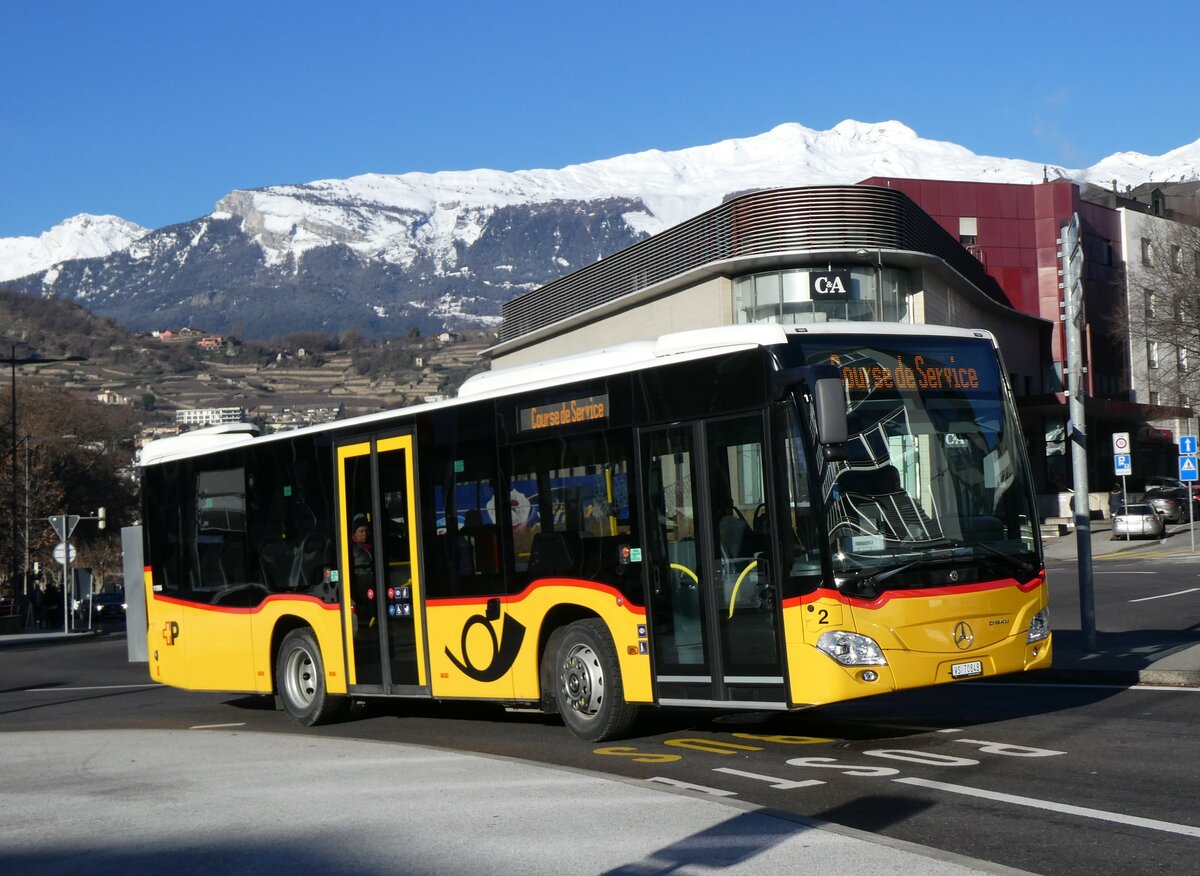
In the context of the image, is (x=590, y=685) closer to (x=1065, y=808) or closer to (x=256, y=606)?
(x=1065, y=808)

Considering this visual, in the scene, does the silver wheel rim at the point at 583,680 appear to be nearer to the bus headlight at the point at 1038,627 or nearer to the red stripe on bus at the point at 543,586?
the red stripe on bus at the point at 543,586

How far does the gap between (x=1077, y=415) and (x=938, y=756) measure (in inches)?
283

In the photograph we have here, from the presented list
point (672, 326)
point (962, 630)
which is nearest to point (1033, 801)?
point (962, 630)

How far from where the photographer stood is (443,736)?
528 inches

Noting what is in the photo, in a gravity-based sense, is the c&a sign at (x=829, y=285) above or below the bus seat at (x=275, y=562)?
above

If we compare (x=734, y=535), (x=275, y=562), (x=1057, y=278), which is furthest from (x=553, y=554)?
(x=1057, y=278)

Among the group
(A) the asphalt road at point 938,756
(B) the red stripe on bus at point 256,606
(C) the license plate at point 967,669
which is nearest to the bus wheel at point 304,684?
(A) the asphalt road at point 938,756

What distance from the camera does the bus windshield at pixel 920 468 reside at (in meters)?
10.2

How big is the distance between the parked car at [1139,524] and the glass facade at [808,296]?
11305 mm

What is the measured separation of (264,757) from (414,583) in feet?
7.96

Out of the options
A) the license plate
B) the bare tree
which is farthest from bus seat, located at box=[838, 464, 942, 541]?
the bare tree

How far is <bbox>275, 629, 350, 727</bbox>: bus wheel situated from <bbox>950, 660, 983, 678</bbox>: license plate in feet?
22.6

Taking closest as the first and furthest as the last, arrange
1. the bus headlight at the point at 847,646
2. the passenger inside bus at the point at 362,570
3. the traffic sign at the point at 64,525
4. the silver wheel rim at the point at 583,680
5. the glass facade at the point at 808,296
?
the bus headlight at the point at 847,646, the silver wheel rim at the point at 583,680, the passenger inside bus at the point at 362,570, the traffic sign at the point at 64,525, the glass facade at the point at 808,296

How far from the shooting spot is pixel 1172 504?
195 feet
